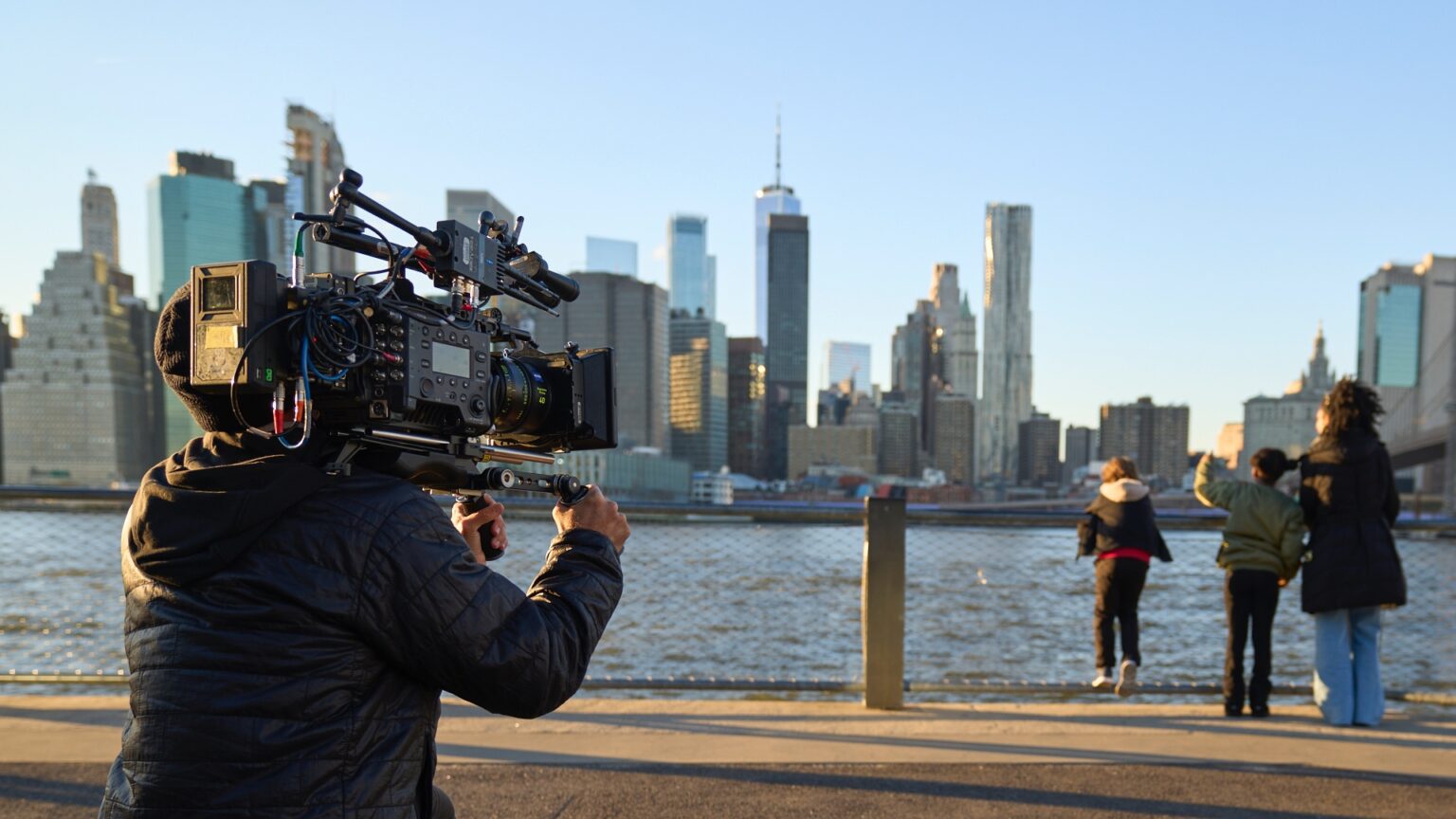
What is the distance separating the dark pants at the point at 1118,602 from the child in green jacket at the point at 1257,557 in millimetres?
457

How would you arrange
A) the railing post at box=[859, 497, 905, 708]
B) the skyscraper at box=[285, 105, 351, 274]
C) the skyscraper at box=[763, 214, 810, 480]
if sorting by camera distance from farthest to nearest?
the skyscraper at box=[763, 214, 810, 480] → the skyscraper at box=[285, 105, 351, 274] → the railing post at box=[859, 497, 905, 708]

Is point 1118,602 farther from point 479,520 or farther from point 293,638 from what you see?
point 293,638

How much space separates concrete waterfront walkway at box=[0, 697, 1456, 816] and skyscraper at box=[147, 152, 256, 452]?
144 meters

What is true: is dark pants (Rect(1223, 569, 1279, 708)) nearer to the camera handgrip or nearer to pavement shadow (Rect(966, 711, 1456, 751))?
pavement shadow (Rect(966, 711, 1456, 751))

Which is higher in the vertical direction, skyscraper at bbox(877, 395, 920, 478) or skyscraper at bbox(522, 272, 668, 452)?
skyscraper at bbox(522, 272, 668, 452)

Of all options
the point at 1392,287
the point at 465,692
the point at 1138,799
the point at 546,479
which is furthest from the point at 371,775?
the point at 1392,287

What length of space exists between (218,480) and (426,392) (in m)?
0.31

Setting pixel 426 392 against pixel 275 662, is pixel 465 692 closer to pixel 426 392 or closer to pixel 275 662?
pixel 275 662

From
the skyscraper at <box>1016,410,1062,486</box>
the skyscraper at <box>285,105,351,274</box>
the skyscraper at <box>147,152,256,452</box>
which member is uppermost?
the skyscraper at <box>285,105,351,274</box>

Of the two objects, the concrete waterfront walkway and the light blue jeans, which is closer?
the concrete waterfront walkway

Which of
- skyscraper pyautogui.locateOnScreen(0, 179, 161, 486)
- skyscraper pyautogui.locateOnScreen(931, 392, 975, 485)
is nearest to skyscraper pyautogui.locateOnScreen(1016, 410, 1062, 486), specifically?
skyscraper pyautogui.locateOnScreen(931, 392, 975, 485)

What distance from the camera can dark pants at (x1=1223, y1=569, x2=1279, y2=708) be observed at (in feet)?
14.5

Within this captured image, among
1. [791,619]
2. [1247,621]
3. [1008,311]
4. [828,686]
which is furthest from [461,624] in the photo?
[1008,311]

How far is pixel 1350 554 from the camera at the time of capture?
4285mm
